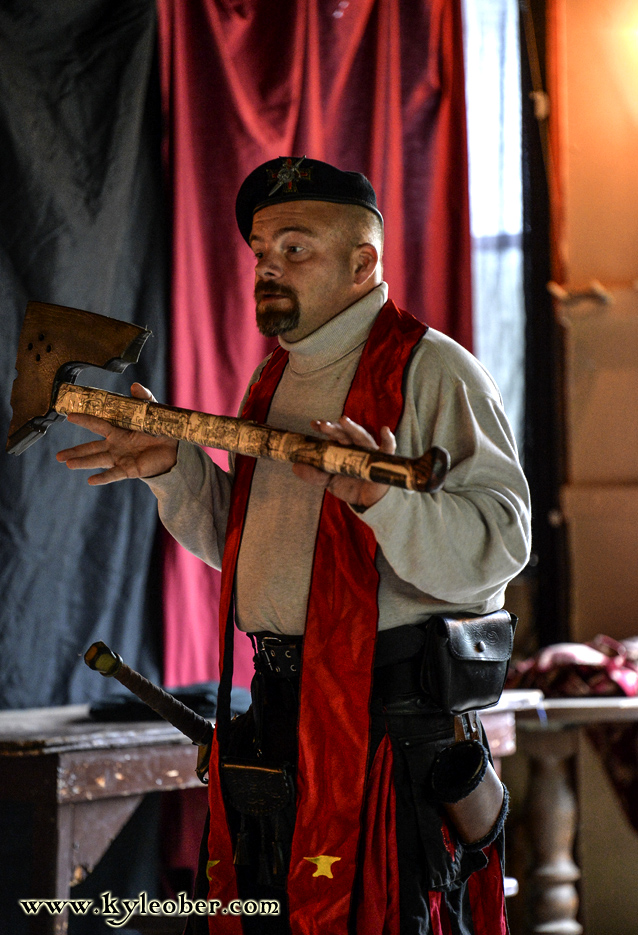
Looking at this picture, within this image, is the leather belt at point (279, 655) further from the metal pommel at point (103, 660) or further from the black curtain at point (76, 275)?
the black curtain at point (76, 275)

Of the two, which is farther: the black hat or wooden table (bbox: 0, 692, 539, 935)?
wooden table (bbox: 0, 692, 539, 935)

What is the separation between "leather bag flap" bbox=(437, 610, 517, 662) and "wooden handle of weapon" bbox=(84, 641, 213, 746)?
19.8 inches

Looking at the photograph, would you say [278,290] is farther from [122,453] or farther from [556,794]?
[556,794]

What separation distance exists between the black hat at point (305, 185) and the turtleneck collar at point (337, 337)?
0.17m

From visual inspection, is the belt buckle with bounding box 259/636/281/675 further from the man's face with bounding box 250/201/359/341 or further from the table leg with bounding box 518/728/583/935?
the table leg with bounding box 518/728/583/935

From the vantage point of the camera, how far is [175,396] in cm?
299

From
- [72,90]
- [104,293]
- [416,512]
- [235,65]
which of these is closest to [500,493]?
[416,512]

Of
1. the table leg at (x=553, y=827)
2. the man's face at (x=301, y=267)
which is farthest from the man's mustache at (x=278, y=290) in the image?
the table leg at (x=553, y=827)

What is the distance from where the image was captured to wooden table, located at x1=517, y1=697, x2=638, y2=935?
309cm

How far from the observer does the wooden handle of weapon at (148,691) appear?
1.61 m

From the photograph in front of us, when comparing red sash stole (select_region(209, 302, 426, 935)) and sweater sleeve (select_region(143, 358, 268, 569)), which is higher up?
sweater sleeve (select_region(143, 358, 268, 569))

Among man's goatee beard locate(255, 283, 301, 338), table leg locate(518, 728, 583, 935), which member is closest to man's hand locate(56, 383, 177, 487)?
man's goatee beard locate(255, 283, 301, 338)

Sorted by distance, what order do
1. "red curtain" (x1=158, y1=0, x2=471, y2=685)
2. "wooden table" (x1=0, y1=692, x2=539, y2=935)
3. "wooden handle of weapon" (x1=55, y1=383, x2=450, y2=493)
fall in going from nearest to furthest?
1. "wooden handle of weapon" (x1=55, y1=383, x2=450, y2=493)
2. "wooden table" (x1=0, y1=692, x2=539, y2=935)
3. "red curtain" (x1=158, y1=0, x2=471, y2=685)

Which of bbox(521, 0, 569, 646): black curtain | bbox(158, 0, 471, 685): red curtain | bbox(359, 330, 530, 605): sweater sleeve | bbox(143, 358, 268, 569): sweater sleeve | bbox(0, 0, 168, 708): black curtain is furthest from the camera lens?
bbox(521, 0, 569, 646): black curtain
